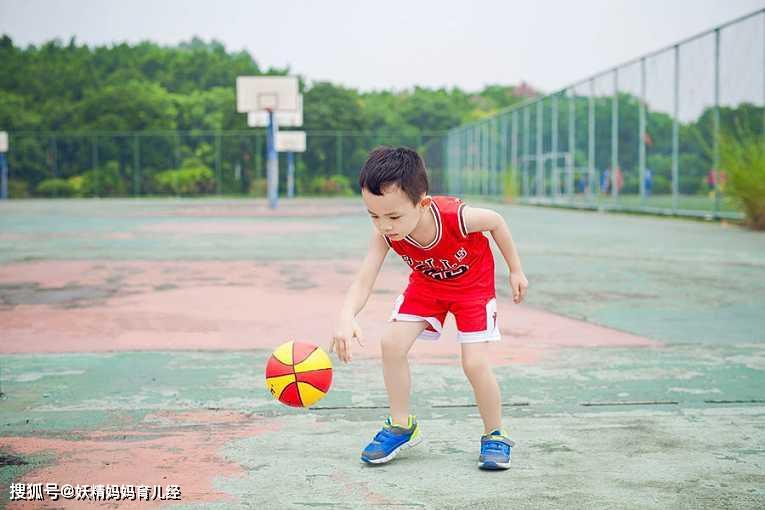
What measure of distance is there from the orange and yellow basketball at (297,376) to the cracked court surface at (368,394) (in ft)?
0.49

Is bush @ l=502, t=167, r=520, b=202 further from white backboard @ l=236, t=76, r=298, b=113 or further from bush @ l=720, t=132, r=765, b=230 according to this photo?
bush @ l=720, t=132, r=765, b=230

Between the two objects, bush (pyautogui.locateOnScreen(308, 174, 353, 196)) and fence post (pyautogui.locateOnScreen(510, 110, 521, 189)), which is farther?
bush (pyautogui.locateOnScreen(308, 174, 353, 196))

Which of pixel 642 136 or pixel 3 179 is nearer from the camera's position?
pixel 642 136

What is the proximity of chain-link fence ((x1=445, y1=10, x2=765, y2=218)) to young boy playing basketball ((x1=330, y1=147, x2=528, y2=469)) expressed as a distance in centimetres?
1375

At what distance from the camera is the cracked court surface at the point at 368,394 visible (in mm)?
2680

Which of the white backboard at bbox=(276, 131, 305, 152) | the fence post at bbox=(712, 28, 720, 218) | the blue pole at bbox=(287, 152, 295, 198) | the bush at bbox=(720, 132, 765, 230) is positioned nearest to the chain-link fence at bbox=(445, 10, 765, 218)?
the fence post at bbox=(712, 28, 720, 218)

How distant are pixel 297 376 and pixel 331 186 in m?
43.8

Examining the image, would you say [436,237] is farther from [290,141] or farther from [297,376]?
[290,141]

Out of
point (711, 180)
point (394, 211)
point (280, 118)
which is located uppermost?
point (280, 118)

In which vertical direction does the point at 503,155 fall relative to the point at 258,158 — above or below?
below

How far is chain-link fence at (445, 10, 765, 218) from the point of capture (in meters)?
16.6

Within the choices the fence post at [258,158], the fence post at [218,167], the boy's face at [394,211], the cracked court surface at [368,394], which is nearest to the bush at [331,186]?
the fence post at [258,158]

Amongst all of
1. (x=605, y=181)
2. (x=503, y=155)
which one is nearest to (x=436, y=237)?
(x=605, y=181)

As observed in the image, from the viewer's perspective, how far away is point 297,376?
10.2ft
